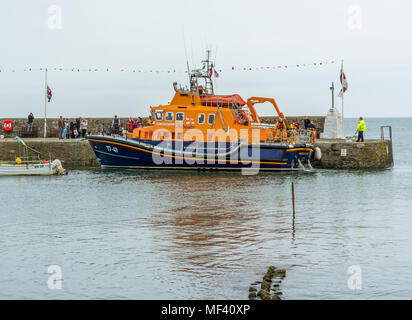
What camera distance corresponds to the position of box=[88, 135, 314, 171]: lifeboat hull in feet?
87.7

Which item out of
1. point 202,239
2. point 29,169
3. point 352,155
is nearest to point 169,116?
point 29,169

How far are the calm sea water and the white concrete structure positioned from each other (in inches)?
330

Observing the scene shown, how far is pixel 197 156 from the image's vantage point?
1075 inches

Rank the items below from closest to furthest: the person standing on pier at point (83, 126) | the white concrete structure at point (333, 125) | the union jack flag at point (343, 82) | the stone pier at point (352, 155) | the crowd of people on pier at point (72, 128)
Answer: the stone pier at point (352, 155) → the union jack flag at point (343, 82) → the white concrete structure at point (333, 125) → the crowd of people on pier at point (72, 128) → the person standing on pier at point (83, 126)

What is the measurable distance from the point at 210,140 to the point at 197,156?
95 centimetres

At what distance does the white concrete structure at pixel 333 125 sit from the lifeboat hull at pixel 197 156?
474 cm

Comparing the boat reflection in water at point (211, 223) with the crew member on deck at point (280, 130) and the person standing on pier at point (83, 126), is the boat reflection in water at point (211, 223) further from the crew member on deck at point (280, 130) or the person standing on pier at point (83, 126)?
the person standing on pier at point (83, 126)

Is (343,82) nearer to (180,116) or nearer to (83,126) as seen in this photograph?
(180,116)

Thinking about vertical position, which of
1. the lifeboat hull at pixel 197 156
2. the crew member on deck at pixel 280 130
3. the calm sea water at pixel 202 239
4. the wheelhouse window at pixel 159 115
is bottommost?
the calm sea water at pixel 202 239

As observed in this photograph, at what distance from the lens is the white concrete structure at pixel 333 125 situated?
3189 centimetres

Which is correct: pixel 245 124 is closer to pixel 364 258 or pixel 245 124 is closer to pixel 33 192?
pixel 33 192

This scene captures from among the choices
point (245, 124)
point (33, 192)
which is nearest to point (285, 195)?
point (245, 124)

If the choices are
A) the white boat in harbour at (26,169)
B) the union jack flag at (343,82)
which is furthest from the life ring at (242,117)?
the white boat in harbour at (26,169)
